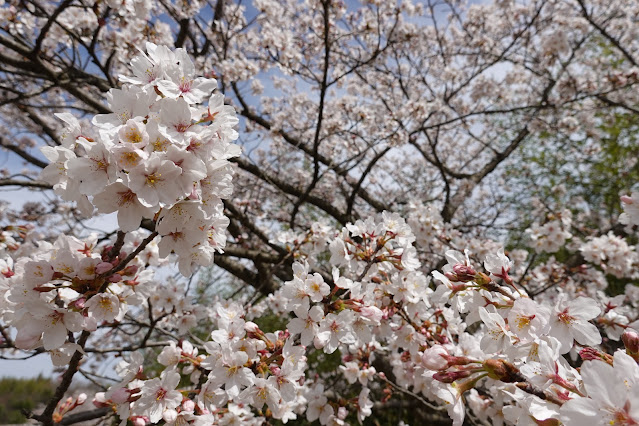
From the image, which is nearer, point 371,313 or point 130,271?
point 130,271

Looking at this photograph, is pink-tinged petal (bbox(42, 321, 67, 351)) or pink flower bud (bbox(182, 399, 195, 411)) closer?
pink-tinged petal (bbox(42, 321, 67, 351))

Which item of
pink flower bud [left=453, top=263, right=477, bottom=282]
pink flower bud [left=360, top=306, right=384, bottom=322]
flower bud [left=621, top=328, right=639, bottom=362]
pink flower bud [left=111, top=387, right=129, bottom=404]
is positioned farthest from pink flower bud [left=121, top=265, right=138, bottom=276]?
flower bud [left=621, top=328, right=639, bottom=362]

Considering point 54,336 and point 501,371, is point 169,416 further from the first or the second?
point 501,371

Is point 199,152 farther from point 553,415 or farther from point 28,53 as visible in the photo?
point 28,53

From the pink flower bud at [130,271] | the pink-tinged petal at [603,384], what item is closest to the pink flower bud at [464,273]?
the pink-tinged petal at [603,384]

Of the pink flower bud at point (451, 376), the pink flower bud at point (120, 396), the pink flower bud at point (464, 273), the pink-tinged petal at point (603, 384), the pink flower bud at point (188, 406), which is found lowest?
the pink flower bud at point (188, 406)

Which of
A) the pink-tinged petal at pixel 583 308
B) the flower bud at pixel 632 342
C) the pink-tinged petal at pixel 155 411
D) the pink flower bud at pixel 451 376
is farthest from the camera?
the pink-tinged petal at pixel 155 411

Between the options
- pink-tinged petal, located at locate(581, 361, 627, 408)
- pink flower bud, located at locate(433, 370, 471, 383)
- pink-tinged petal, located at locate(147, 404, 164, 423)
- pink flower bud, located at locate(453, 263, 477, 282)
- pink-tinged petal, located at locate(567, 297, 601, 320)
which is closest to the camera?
pink-tinged petal, located at locate(581, 361, 627, 408)

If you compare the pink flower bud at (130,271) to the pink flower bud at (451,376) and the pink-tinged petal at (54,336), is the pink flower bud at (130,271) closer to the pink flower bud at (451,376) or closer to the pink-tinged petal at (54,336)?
the pink-tinged petal at (54,336)

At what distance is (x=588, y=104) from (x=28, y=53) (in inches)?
334

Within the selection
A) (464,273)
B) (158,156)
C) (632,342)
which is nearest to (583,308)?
(632,342)

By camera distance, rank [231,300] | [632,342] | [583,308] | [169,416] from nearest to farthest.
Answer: [632,342]
[583,308]
[169,416]
[231,300]

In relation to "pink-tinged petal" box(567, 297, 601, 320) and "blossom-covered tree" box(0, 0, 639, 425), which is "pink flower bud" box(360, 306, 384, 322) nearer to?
"blossom-covered tree" box(0, 0, 639, 425)

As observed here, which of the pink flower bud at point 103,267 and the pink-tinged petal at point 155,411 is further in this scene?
the pink-tinged petal at point 155,411
